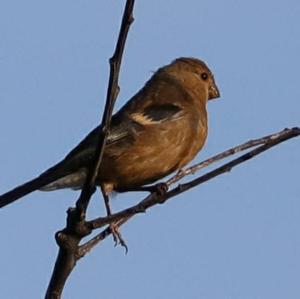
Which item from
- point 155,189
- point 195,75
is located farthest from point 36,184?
point 195,75

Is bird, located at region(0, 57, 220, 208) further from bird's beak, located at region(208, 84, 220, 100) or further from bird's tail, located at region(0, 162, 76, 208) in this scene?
→ bird's beak, located at region(208, 84, 220, 100)

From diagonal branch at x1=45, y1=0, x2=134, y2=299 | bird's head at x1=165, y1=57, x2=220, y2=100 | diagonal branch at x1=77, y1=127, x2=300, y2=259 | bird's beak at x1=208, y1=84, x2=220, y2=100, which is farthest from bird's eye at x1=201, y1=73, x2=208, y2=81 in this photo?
diagonal branch at x1=45, y1=0, x2=134, y2=299

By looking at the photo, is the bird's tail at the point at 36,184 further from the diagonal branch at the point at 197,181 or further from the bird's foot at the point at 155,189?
the diagonal branch at the point at 197,181

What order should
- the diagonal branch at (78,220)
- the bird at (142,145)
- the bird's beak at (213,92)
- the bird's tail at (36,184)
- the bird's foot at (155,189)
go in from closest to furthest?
the diagonal branch at (78,220)
the bird's tail at (36,184)
the bird's foot at (155,189)
the bird at (142,145)
the bird's beak at (213,92)

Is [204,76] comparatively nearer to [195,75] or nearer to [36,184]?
[195,75]

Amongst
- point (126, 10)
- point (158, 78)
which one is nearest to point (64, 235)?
point (126, 10)

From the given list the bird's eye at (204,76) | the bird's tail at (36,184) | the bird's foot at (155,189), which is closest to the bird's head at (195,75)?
the bird's eye at (204,76)

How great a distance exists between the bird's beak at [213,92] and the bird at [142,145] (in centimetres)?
75

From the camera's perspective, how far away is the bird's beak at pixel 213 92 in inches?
382

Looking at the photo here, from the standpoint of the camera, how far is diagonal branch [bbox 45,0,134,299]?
14.7ft

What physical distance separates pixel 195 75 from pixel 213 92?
0.28m

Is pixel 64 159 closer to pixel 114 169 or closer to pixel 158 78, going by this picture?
pixel 114 169

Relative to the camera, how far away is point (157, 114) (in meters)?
8.29

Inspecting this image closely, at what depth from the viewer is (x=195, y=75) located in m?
9.78
